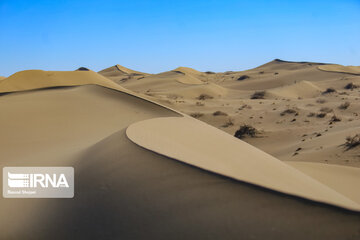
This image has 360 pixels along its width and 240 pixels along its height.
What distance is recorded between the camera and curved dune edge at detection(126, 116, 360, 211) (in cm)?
393

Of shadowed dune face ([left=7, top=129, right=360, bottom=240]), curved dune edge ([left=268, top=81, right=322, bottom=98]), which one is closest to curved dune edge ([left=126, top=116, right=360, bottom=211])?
shadowed dune face ([left=7, top=129, right=360, bottom=240])

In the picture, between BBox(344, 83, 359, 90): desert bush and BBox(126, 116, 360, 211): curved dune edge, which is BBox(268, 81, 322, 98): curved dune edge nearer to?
BBox(344, 83, 359, 90): desert bush

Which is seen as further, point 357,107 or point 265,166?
point 357,107

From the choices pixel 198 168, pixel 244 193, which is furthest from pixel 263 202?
pixel 198 168

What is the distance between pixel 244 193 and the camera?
→ 3.68 m

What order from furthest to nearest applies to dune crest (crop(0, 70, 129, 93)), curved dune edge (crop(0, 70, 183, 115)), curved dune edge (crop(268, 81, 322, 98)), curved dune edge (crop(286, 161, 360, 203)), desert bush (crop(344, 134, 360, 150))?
curved dune edge (crop(268, 81, 322, 98)), dune crest (crop(0, 70, 129, 93)), curved dune edge (crop(0, 70, 183, 115)), desert bush (crop(344, 134, 360, 150)), curved dune edge (crop(286, 161, 360, 203))

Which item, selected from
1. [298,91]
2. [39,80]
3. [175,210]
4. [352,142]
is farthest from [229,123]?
[298,91]

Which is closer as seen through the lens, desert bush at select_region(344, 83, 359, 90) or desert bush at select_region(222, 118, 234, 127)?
desert bush at select_region(222, 118, 234, 127)

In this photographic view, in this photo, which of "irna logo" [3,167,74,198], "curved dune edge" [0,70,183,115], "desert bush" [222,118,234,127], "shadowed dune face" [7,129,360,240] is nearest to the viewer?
"shadowed dune face" [7,129,360,240]

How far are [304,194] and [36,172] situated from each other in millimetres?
4044

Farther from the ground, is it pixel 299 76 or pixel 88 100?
pixel 299 76

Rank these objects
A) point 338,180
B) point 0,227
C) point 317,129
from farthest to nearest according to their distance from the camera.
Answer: point 317,129 < point 338,180 < point 0,227

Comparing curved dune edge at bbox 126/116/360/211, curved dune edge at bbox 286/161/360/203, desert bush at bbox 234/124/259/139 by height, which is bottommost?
curved dune edge at bbox 286/161/360/203

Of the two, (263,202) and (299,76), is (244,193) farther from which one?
(299,76)
